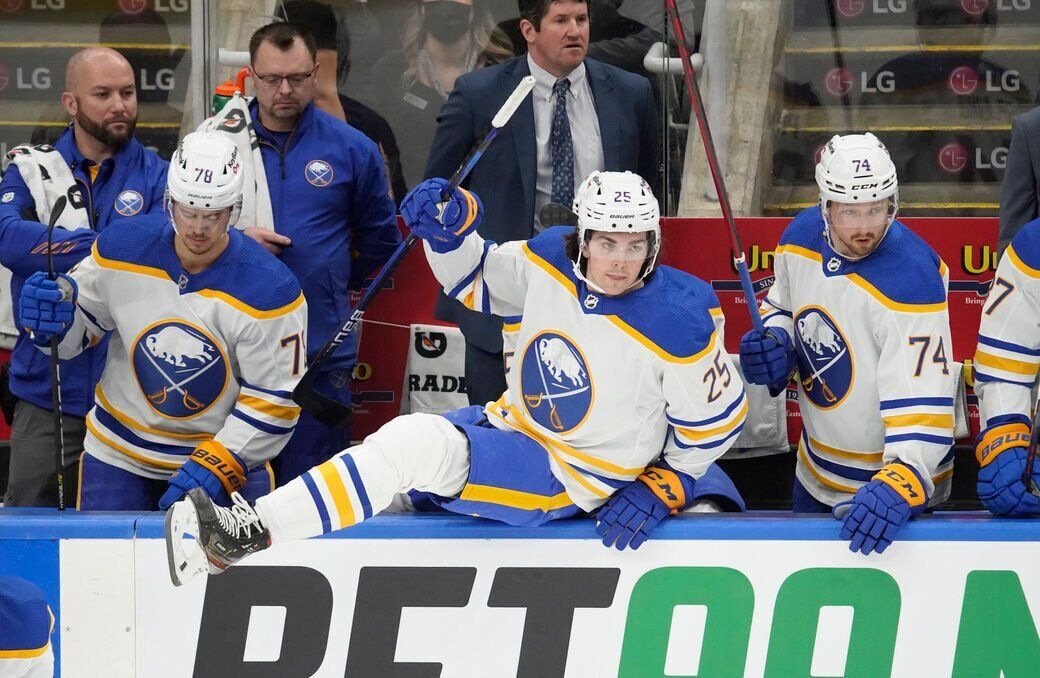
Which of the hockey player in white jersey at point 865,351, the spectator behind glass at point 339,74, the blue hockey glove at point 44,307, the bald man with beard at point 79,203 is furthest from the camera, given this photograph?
the spectator behind glass at point 339,74

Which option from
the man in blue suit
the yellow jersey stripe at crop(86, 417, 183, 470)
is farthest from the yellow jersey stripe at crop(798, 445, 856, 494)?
the yellow jersey stripe at crop(86, 417, 183, 470)

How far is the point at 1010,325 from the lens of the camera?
3.10 metres

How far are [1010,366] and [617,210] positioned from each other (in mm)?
962

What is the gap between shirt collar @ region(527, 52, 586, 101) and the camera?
3943 mm

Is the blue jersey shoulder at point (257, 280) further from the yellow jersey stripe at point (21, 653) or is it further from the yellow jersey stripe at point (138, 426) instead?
the yellow jersey stripe at point (21, 653)

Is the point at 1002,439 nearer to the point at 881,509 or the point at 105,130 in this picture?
the point at 881,509

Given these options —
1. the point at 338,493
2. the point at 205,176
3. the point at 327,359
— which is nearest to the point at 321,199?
the point at 327,359

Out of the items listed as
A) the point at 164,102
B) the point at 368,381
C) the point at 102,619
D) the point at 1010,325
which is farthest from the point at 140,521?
the point at 164,102

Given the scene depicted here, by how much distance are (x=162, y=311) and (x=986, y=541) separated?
1.91m

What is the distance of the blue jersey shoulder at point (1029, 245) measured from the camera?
3.08 meters

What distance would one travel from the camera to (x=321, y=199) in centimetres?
389

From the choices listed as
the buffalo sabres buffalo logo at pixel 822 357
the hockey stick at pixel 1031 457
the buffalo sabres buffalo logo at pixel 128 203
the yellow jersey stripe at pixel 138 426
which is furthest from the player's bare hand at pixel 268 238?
the hockey stick at pixel 1031 457

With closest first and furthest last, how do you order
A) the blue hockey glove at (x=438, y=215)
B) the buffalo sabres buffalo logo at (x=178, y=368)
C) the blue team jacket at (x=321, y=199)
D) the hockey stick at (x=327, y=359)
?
the blue hockey glove at (x=438, y=215)
the buffalo sabres buffalo logo at (x=178, y=368)
the hockey stick at (x=327, y=359)
the blue team jacket at (x=321, y=199)

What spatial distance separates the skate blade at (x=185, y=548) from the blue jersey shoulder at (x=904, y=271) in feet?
4.98
